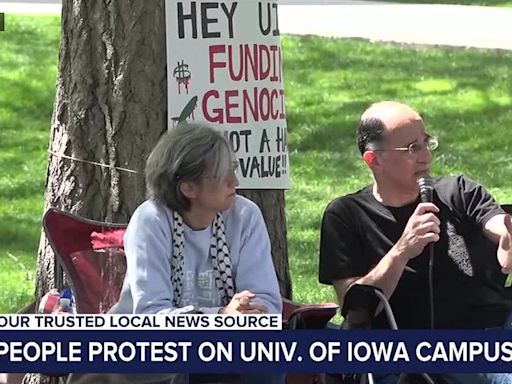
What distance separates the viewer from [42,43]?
522 inches

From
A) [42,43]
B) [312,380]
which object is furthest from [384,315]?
[42,43]

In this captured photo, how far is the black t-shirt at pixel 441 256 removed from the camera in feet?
15.6

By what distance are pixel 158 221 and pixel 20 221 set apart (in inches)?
179

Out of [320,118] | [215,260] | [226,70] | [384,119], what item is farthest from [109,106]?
[320,118]

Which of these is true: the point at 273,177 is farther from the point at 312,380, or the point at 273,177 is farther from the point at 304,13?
the point at 304,13

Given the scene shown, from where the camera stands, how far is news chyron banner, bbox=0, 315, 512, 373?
3.82 meters

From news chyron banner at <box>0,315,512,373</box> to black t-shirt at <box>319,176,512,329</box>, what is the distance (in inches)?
34.3

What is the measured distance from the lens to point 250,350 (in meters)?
3.83

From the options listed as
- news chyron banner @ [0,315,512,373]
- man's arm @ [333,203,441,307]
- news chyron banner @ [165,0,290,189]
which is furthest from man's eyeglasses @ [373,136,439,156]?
news chyron banner @ [0,315,512,373]

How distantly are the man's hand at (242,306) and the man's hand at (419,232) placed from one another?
565 mm

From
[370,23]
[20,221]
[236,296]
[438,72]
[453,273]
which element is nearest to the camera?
[236,296]

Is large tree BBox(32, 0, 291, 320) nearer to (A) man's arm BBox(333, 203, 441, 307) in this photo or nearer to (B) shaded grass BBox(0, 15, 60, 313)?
(A) man's arm BBox(333, 203, 441, 307)

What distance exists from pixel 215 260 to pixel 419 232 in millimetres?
685

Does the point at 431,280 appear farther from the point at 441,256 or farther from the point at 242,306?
the point at 242,306
